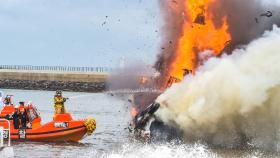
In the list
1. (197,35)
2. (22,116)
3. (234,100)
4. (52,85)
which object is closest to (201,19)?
(197,35)

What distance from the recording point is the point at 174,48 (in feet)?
114

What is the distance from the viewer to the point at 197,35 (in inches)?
1310

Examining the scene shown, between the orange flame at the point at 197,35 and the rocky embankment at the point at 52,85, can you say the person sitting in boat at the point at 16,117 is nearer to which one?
the orange flame at the point at 197,35

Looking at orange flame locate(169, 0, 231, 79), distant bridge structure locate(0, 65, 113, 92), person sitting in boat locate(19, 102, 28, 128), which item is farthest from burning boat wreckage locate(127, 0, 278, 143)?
distant bridge structure locate(0, 65, 113, 92)

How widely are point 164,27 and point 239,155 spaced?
9114mm

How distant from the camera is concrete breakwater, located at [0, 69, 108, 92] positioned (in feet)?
431

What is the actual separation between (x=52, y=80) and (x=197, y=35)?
108m

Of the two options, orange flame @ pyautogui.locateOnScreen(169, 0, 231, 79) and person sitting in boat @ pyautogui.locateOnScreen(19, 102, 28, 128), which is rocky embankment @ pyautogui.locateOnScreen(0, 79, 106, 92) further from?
orange flame @ pyautogui.locateOnScreen(169, 0, 231, 79)

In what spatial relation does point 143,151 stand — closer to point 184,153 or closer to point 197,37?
point 184,153

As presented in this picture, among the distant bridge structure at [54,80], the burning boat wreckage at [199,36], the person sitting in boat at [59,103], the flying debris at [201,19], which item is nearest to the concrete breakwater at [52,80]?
the distant bridge structure at [54,80]

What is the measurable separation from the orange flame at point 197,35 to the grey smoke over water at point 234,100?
1642mm

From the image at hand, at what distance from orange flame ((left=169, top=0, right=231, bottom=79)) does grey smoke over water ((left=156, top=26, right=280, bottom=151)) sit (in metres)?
1.64

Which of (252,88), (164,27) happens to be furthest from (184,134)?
(164,27)

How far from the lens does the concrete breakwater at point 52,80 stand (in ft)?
431
